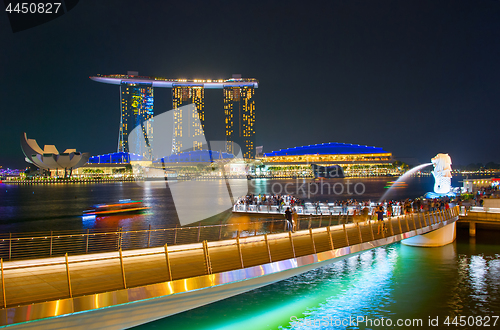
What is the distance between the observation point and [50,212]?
1620 inches

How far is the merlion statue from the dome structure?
12392 cm

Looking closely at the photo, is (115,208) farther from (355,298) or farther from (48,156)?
(48,156)

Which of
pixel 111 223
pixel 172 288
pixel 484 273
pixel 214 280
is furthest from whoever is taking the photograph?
pixel 111 223

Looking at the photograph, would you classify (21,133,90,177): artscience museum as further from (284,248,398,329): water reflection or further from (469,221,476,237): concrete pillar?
(284,248,398,329): water reflection

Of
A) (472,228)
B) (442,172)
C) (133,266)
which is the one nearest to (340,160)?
(442,172)

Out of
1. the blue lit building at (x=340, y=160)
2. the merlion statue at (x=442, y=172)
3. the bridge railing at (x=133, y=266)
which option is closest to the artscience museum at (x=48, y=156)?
the blue lit building at (x=340, y=160)

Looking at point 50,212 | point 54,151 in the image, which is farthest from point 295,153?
point 50,212

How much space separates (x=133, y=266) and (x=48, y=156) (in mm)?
135959

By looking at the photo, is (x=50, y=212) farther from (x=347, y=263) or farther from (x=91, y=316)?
(x=91, y=316)

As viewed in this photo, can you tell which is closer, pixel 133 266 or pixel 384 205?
pixel 133 266

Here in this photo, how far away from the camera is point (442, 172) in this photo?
115 feet

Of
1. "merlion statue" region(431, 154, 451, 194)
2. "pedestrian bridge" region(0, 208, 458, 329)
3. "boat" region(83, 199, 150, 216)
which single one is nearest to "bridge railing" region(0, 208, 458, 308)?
"pedestrian bridge" region(0, 208, 458, 329)

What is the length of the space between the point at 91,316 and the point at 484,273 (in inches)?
594

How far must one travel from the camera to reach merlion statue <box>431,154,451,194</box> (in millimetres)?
34500
